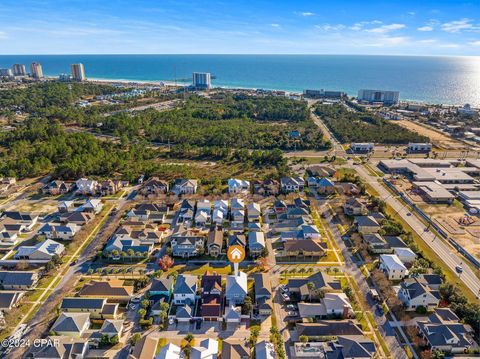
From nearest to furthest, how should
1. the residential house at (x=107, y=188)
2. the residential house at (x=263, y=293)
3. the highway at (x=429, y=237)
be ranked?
1. the residential house at (x=263, y=293)
2. the highway at (x=429, y=237)
3. the residential house at (x=107, y=188)

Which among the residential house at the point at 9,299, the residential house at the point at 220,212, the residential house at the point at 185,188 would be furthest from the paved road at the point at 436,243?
the residential house at the point at 9,299

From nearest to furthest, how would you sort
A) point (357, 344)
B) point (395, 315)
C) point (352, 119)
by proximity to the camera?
point (357, 344) → point (395, 315) → point (352, 119)

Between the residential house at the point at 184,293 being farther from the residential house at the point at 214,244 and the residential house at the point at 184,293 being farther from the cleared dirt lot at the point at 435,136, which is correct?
the cleared dirt lot at the point at 435,136

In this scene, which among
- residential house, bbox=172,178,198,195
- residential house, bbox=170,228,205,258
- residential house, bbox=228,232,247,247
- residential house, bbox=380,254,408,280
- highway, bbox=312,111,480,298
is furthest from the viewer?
residential house, bbox=172,178,198,195

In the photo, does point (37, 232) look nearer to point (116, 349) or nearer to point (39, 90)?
point (116, 349)

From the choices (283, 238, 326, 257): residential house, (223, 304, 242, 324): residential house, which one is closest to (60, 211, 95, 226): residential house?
(223, 304, 242, 324): residential house

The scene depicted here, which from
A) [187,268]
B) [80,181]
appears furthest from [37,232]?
[187,268]

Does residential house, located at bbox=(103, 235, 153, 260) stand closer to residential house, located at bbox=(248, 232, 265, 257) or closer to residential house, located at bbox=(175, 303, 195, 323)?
residential house, located at bbox=(175, 303, 195, 323)
